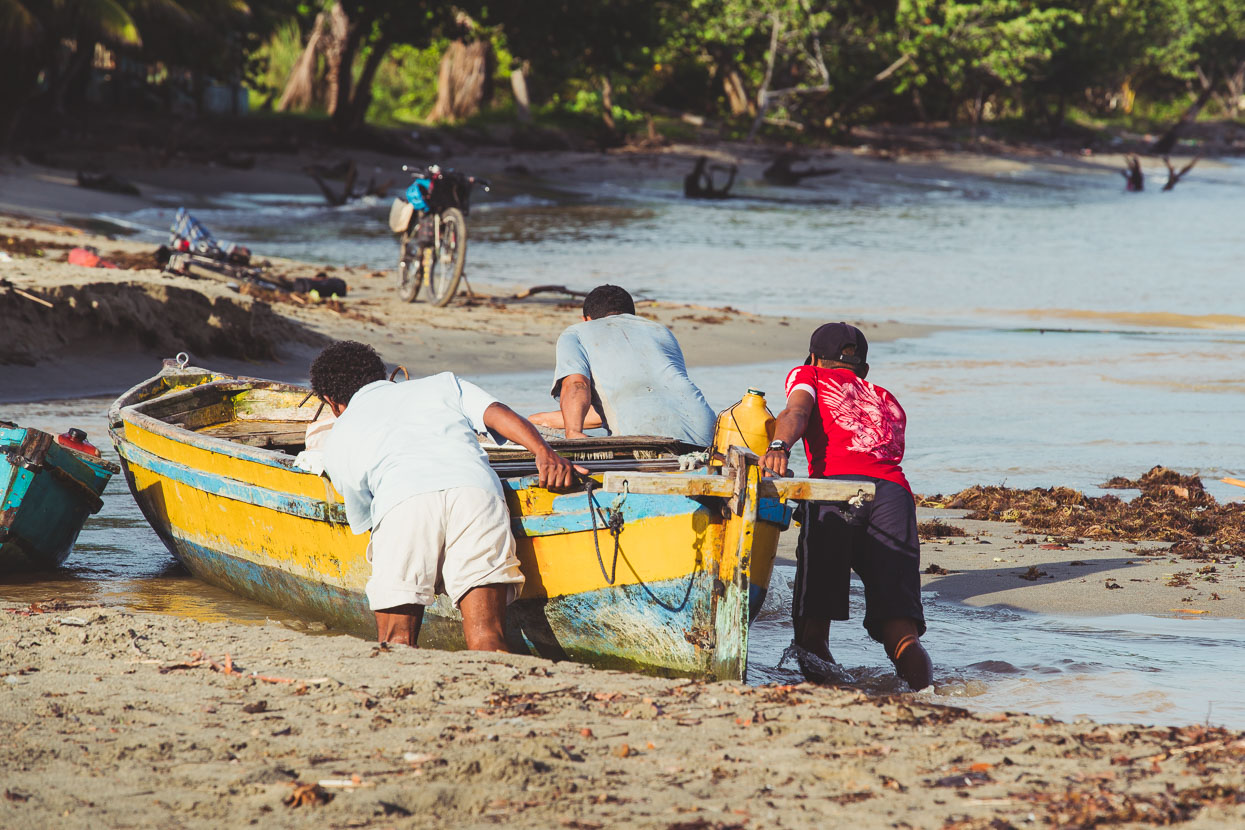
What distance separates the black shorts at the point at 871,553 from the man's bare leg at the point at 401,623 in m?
1.41

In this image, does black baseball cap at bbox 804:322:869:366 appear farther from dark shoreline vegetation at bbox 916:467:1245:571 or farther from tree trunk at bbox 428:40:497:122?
tree trunk at bbox 428:40:497:122

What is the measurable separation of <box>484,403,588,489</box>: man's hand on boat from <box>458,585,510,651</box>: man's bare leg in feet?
1.44

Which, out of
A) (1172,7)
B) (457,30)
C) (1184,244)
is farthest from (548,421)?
(1172,7)

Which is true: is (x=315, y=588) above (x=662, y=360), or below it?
below

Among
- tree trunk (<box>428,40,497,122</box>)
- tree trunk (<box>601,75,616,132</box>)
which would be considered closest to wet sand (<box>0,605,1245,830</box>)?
tree trunk (<box>428,40,497,122</box>)

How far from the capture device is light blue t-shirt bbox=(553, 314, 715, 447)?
19.1 ft

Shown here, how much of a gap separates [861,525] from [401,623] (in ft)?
5.52

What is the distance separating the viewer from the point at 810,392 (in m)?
4.80

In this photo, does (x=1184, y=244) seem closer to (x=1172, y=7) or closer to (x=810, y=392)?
(x=810, y=392)

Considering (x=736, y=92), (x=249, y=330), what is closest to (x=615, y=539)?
(x=249, y=330)

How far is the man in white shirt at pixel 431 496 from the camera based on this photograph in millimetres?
4578

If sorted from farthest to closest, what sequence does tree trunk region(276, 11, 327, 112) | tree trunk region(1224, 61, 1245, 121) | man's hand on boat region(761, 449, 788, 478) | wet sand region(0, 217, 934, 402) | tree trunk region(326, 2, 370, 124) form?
tree trunk region(1224, 61, 1245, 121), tree trunk region(276, 11, 327, 112), tree trunk region(326, 2, 370, 124), wet sand region(0, 217, 934, 402), man's hand on boat region(761, 449, 788, 478)

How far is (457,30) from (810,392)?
3064 centimetres

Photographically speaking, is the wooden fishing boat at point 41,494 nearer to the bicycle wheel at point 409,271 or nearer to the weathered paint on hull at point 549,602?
the weathered paint on hull at point 549,602
